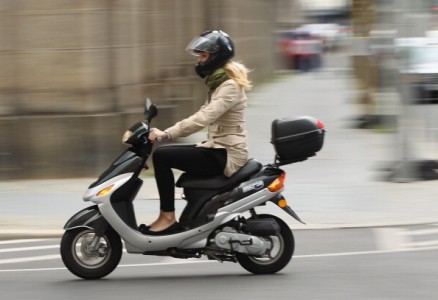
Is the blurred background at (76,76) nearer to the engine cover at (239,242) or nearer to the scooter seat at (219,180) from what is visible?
the scooter seat at (219,180)

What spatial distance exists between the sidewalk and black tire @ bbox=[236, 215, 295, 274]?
182 cm

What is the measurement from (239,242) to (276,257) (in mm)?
327

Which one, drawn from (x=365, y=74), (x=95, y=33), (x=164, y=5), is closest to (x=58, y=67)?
(x=95, y=33)

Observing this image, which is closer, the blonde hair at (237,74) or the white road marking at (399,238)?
the blonde hair at (237,74)

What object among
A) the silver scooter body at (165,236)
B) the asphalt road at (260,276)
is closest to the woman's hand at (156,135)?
the silver scooter body at (165,236)

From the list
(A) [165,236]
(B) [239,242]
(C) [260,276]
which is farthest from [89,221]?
(C) [260,276]

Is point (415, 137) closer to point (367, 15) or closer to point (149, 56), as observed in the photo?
point (149, 56)

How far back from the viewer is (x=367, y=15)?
22172mm

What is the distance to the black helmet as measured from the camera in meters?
7.90

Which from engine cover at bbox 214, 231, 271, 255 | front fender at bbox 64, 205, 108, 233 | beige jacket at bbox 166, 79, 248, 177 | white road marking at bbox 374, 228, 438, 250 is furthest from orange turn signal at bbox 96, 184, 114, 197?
white road marking at bbox 374, 228, 438, 250

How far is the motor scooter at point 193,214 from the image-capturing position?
7.88 m

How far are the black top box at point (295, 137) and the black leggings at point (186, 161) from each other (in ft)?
1.33

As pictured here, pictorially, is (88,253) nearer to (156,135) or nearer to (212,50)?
(156,135)

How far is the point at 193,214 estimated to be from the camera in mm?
8008
